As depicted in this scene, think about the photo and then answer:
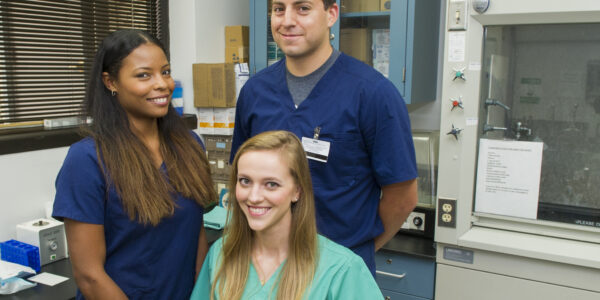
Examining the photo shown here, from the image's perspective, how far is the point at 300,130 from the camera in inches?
59.3

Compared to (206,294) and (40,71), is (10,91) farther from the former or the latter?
(206,294)

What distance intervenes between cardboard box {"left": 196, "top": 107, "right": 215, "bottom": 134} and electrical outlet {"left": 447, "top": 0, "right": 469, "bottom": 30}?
1.46 metres

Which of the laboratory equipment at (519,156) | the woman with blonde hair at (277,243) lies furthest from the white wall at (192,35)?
the woman with blonde hair at (277,243)

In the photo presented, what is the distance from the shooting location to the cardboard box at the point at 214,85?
2809 mm

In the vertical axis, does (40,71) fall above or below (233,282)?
above

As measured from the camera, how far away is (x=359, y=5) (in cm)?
254

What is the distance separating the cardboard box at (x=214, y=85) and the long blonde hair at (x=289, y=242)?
1531 millimetres

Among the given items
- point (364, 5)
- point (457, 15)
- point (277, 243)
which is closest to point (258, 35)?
point (364, 5)

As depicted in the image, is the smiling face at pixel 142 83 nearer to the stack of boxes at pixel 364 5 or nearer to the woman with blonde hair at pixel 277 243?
the woman with blonde hair at pixel 277 243

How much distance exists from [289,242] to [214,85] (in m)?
1.71

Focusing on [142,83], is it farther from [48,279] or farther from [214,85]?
[214,85]

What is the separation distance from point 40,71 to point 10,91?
0.61ft

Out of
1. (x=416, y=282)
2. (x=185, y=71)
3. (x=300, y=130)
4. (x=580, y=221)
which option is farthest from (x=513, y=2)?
(x=185, y=71)

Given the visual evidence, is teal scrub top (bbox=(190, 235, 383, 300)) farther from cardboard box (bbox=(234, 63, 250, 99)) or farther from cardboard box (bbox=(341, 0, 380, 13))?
cardboard box (bbox=(234, 63, 250, 99))
